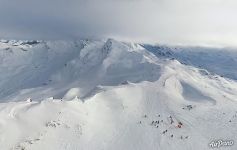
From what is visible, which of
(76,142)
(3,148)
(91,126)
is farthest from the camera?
(91,126)

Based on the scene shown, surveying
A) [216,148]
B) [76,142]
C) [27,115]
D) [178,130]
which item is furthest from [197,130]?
[27,115]

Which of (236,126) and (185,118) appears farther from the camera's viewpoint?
(185,118)

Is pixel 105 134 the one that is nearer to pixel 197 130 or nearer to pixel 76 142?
pixel 76 142

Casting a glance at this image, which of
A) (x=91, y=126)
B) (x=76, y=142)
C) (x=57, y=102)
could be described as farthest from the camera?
(x=57, y=102)

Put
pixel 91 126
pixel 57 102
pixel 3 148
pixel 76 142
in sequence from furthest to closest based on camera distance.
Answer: pixel 57 102 < pixel 91 126 < pixel 76 142 < pixel 3 148

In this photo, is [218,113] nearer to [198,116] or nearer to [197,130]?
[198,116]

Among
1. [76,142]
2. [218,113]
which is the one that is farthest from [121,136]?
[218,113]

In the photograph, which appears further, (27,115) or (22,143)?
(27,115)

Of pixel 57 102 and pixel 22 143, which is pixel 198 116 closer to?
pixel 57 102
